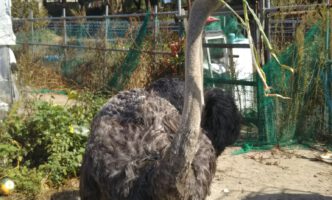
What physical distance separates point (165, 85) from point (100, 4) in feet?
86.1

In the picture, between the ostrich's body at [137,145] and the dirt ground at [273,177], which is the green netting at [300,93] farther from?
the ostrich's body at [137,145]

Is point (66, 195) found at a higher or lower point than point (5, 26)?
lower

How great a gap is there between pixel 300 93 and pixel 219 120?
2.27m

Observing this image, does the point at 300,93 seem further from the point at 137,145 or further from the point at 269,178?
the point at 137,145

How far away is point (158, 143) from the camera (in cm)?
281

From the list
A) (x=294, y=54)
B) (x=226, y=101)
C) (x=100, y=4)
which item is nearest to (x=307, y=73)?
(x=294, y=54)

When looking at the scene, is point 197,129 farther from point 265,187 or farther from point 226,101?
point 265,187

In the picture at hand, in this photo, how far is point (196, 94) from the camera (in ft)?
7.14

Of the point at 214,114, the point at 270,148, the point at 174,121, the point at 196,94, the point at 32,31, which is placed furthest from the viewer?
the point at 32,31

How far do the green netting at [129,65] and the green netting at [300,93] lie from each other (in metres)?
2.51

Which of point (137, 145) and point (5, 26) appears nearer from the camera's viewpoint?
point (137, 145)

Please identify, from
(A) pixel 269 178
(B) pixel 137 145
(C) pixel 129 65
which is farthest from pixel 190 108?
(C) pixel 129 65

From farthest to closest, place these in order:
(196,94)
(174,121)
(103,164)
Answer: (174,121)
(103,164)
(196,94)

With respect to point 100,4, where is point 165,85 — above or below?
below
